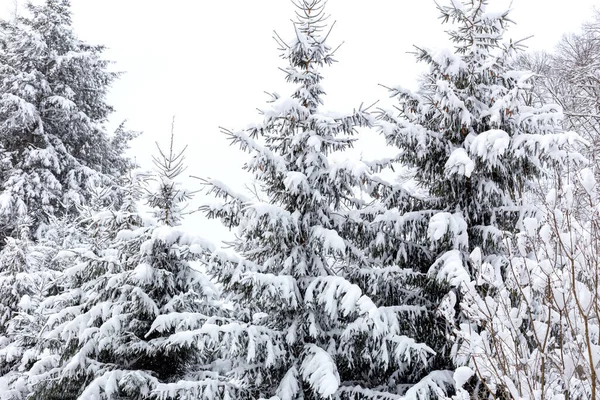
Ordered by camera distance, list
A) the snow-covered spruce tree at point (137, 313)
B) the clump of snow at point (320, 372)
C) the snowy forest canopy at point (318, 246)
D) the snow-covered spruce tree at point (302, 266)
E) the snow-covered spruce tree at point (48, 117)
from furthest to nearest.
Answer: the snow-covered spruce tree at point (48, 117) < the snow-covered spruce tree at point (137, 313) < the snowy forest canopy at point (318, 246) < the snow-covered spruce tree at point (302, 266) < the clump of snow at point (320, 372)

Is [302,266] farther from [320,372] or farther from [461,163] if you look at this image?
[461,163]

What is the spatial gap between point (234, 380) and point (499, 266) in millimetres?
3879

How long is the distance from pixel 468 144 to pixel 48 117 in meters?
15.6

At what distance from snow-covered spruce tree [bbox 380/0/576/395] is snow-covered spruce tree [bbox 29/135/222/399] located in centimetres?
308

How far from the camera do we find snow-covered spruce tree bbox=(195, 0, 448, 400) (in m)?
5.62

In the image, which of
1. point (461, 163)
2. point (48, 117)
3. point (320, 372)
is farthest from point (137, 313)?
point (48, 117)

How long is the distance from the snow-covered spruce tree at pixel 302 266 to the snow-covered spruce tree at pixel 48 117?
1083cm

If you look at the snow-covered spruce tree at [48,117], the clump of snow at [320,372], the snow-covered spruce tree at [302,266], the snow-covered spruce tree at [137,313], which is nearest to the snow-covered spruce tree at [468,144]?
the snow-covered spruce tree at [302,266]

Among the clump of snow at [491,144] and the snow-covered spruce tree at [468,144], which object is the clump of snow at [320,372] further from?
the clump of snow at [491,144]

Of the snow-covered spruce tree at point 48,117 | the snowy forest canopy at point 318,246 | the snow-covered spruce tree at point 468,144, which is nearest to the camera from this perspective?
the snowy forest canopy at point 318,246

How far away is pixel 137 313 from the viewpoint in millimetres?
6578

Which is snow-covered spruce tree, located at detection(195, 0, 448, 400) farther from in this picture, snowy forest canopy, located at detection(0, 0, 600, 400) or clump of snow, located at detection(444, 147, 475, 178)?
clump of snow, located at detection(444, 147, 475, 178)

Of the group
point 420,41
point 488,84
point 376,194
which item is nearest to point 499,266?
point 376,194

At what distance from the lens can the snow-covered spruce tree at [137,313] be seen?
600 centimetres
